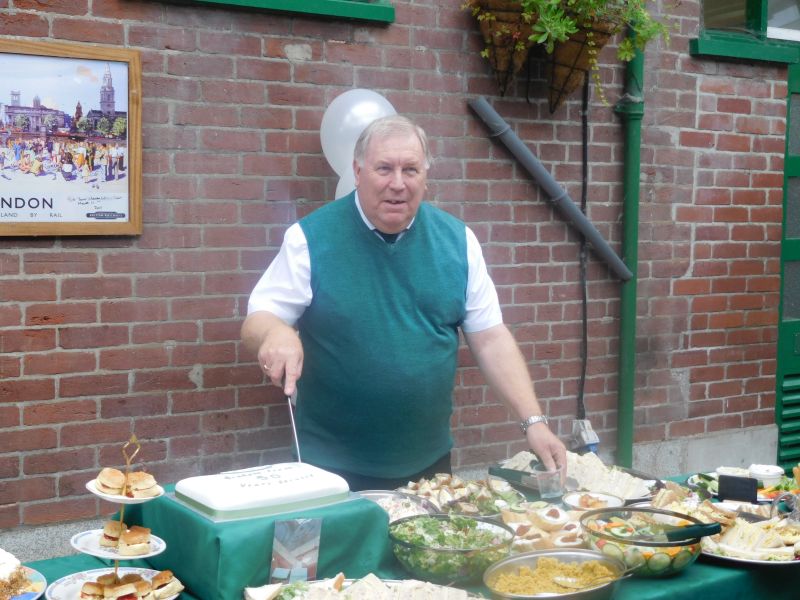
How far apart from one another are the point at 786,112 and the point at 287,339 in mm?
4185

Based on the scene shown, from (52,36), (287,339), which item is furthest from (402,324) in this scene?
(52,36)

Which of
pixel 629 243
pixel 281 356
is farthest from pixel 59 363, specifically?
pixel 629 243

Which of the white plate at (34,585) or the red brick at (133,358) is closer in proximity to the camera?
the white plate at (34,585)

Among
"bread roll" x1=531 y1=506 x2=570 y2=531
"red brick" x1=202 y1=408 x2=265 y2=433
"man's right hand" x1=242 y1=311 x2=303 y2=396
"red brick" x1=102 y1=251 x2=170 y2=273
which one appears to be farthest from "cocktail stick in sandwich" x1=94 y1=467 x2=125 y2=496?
"red brick" x1=202 y1=408 x2=265 y2=433

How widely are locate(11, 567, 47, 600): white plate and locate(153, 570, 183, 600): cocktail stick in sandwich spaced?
0.25 meters

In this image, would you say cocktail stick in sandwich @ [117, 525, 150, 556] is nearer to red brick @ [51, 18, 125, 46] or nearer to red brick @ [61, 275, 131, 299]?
red brick @ [61, 275, 131, 299]

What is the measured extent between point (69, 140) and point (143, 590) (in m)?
2.17

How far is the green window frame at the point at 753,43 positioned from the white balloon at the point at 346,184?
97.3 inches

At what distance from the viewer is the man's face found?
127 inches

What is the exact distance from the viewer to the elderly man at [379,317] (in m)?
3.28

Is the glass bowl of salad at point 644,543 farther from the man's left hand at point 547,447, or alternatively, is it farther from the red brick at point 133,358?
the red brick at point 133,358

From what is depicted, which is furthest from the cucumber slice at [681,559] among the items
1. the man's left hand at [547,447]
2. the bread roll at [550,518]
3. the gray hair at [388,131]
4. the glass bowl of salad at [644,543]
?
the gray hair at [388,131]

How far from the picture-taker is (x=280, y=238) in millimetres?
4305

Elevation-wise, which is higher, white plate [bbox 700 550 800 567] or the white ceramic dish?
the white ceramic dish
